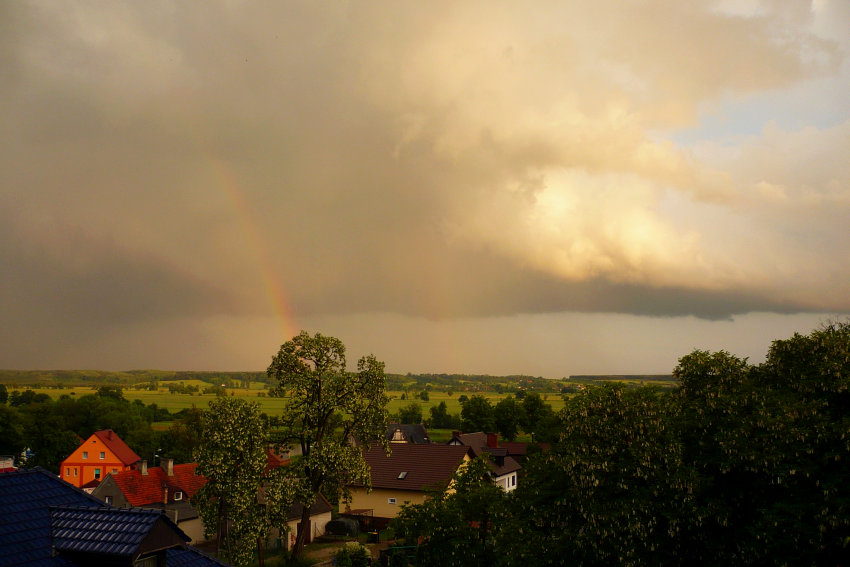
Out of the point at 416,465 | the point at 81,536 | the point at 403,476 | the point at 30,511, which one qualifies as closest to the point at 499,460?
the point at 416,465

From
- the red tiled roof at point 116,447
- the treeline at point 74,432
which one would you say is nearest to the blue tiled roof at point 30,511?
the treeline at point 74,432

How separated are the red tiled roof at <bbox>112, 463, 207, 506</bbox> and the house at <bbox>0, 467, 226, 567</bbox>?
52.0 m

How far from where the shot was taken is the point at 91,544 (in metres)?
13.2

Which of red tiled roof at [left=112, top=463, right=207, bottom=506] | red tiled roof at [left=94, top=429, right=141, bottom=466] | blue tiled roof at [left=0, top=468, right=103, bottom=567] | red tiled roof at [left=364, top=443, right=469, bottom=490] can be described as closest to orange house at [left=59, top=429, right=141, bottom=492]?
red tiled roof at [left=94, top=429, right=141, bottom=466]

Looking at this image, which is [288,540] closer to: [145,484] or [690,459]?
[145,484]

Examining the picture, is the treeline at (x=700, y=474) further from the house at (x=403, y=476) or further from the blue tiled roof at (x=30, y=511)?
the house at (x=403, y=476)

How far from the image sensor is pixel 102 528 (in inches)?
531

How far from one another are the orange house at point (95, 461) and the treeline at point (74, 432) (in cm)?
308

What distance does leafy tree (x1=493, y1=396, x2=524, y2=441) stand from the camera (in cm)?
14738

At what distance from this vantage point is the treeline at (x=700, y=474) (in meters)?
22.0

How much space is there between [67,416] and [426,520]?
13405 cm

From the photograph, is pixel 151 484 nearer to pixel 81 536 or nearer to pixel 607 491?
pixel 607 491

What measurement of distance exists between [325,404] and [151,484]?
36754 mm

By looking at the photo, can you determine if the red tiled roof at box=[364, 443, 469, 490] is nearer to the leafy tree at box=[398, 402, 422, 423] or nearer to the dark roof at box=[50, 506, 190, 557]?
the dark roof at box=[50, 506, 190, 557]
